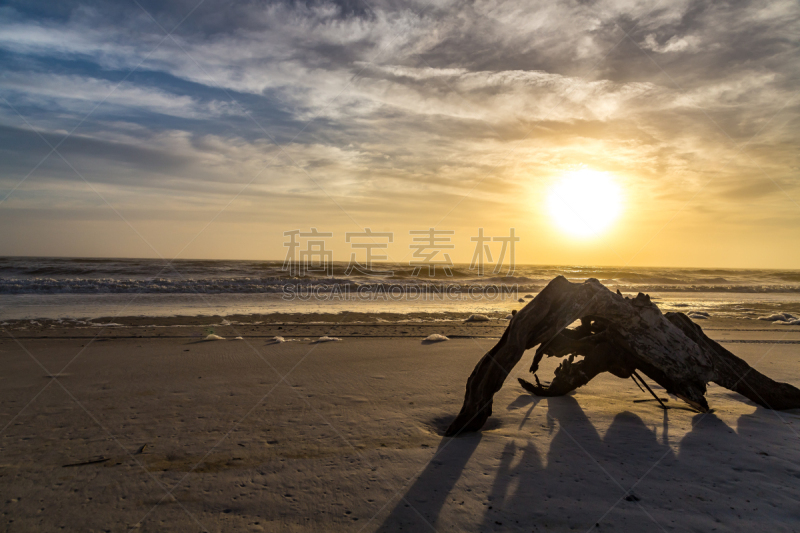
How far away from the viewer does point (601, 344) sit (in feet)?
14.9

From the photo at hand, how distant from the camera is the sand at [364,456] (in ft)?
8.56

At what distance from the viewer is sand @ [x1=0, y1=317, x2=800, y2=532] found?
2.61m

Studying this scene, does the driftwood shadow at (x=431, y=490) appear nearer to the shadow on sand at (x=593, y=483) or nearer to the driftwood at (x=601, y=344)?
the shadow on sand at (x=593, y=483)

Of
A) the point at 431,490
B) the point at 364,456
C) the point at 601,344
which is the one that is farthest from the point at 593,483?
the point at 601,344

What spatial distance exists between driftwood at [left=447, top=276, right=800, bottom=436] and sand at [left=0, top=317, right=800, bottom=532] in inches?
14.5

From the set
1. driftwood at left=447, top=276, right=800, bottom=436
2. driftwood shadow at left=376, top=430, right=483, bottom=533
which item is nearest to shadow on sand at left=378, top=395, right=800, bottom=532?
driftwood shadow at left=376, top=430, right=483, bottom=533

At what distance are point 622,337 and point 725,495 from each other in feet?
5.21

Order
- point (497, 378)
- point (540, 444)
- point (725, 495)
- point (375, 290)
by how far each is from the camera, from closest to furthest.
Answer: point (725, 495) < point (540, 444) < point (497, 378) < point (375, 290)

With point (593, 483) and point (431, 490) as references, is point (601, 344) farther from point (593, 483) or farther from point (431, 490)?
point (431, 490)

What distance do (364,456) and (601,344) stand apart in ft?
9.47

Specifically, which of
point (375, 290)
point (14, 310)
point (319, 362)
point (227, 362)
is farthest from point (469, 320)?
point (14, 310)

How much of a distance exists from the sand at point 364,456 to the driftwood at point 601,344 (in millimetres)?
368

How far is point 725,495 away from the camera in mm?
2811

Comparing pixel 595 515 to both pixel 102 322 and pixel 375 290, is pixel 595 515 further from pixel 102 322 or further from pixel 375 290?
pixel 375 290
